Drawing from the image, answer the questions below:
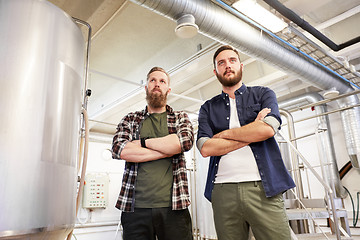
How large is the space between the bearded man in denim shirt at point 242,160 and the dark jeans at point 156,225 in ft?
0.67

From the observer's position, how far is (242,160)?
143cm

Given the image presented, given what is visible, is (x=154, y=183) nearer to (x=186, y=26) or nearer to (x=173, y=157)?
(x=173, y=157)

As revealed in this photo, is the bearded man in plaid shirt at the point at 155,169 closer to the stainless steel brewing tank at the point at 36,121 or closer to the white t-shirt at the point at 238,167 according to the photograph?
the white t-shirt at the point at 238,167

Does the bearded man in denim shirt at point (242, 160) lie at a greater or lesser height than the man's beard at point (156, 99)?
lesser

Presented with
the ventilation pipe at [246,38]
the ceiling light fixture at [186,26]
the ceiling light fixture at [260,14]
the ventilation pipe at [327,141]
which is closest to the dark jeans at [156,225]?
the ceiling light fixture at [186,26]

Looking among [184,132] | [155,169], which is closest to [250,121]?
[184,132]

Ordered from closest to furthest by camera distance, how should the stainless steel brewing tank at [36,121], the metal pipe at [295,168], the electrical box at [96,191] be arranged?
the stainless steel brewing tank at [36,121] < the metal pipe at [295,168] < the electrical box at [96,191]

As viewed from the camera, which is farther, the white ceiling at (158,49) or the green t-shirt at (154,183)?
the white ceiling at (158,49)

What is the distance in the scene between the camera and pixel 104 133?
7.48 meters

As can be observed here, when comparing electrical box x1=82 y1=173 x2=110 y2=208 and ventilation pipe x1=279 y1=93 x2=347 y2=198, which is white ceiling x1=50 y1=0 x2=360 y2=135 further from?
electrical box x1=82 y1=173 x2=110 y2=208

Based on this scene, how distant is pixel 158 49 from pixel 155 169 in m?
3.44

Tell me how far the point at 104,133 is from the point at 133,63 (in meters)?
3.10

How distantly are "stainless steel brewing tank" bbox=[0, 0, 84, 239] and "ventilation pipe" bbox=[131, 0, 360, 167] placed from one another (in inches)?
57.6

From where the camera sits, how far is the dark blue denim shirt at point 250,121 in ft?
4.40
